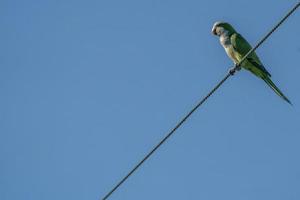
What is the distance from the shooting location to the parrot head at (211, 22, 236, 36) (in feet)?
35.2

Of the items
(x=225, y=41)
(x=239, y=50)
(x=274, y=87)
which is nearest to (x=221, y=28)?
(x=225, y=41)

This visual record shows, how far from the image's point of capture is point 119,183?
216 inches

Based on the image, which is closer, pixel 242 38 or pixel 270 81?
pixel 270 81

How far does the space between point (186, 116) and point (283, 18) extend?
4.22 feet

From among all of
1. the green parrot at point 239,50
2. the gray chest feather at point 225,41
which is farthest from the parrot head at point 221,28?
the gray chest feather at point 225,41

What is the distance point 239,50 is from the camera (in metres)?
9.90

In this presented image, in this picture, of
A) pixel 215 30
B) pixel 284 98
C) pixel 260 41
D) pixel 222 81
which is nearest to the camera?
pixel 260 41

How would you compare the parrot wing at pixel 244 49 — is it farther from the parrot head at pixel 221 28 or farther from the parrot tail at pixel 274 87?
the parrot head at pixel 221 28

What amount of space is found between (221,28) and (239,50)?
1.11 m

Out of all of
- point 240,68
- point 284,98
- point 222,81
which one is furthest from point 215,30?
point 222,81

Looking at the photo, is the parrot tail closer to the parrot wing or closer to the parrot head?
the parrot wing

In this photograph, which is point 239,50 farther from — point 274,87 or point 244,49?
point 274,87

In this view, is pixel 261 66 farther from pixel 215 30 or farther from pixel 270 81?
pixel 215 30

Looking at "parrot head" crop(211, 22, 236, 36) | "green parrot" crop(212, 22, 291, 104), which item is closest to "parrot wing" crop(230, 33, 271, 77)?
"green parrot" crop(212, 22, 291, 104)
